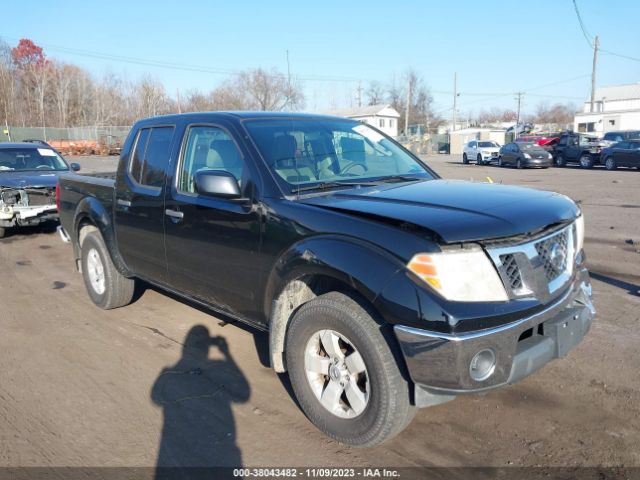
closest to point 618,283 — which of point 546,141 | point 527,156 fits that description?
point 527,156

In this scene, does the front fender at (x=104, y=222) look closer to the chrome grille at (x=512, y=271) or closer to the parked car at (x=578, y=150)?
the chrome grille at (x=512, y=271)

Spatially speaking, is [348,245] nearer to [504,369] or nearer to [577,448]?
[504,369]

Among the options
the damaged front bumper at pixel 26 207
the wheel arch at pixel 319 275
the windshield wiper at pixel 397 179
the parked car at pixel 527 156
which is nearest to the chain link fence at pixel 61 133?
the parked car at pixel 527 156

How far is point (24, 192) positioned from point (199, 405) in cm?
772

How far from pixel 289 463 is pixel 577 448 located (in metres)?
1.65

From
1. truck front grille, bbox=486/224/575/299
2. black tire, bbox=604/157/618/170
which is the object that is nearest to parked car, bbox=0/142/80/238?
truck front grille, bbox=486/224/575/299

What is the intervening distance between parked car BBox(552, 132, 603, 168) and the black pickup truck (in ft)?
87.7

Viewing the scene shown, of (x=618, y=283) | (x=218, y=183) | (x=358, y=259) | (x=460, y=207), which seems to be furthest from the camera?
(x=618, y=283)

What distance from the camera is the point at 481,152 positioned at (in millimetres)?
33562

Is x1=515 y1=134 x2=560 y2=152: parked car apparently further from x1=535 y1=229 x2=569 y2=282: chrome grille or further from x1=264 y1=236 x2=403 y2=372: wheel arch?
x1=264 y1=236 x2=403 y2=372: wheel arch

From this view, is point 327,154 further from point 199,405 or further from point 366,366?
point 199,405

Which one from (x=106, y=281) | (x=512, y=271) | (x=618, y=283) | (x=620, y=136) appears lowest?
(x=618, y=283)

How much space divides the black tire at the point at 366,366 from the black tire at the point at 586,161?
28.6 m

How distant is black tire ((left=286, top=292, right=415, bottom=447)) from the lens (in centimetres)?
280
